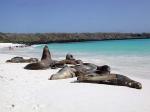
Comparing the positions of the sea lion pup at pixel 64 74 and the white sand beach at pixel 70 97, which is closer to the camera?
the white sand beach at pixel 70 97

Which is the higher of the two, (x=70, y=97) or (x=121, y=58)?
(x=70, y=97)

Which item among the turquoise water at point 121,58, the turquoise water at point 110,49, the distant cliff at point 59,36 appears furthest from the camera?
the distant cliff at point 59,36

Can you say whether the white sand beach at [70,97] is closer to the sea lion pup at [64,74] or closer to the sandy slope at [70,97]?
the sandy slope at [70,97]

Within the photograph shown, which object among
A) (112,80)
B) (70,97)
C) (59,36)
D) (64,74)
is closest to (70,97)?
(70,97)

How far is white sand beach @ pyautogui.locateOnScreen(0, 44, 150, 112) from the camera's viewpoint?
6.11m

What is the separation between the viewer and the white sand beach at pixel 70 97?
6.11 m

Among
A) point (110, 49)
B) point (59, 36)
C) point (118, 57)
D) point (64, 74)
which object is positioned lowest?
point (59, 36)

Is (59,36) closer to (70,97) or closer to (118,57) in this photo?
(118,57)

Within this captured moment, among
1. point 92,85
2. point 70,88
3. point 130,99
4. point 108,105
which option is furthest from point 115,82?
point 108,105

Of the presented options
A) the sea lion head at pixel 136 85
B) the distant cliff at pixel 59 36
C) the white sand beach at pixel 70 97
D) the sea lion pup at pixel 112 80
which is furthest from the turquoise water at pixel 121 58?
the distant cliff at pixel 59 36

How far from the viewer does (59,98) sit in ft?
23.4

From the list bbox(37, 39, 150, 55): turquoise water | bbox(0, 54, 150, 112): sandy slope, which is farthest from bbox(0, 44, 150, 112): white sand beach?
bbox(37, 39, 150, 55): turquoise water

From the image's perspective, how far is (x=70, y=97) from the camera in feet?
23.7

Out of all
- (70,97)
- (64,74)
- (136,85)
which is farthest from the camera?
(64,74)
